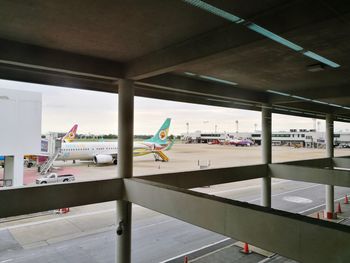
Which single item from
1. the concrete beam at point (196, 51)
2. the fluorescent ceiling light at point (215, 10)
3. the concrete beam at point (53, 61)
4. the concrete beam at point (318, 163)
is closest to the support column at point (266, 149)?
the concrete beam at point (318, 163)

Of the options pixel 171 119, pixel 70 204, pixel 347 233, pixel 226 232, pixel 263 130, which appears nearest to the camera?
pixel 347 233

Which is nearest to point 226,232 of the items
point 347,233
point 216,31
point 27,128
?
point 347,233

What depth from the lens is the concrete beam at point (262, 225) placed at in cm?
355

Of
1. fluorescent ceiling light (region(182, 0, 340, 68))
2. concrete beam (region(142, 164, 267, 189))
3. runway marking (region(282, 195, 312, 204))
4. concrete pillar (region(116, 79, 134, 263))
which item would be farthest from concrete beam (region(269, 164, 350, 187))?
runway marking (region(282, 195, 312, 204))

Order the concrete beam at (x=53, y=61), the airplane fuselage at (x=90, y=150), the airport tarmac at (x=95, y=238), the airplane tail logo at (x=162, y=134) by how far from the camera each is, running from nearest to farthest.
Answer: the concrete beam at (x=53, y=61), the airport tarmac at (x=95, y=238), the airplane fuselage at (x=90, y=150), the airplane tail logo at (x=162, y=134)

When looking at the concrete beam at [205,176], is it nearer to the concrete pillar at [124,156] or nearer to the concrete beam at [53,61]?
the concrete pillar at [124,156]

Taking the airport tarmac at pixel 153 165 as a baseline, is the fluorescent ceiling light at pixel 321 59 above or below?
above

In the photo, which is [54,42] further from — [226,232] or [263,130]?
[263,130]

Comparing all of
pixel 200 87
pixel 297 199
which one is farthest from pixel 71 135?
pixel 297 199

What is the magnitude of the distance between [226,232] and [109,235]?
352 inches

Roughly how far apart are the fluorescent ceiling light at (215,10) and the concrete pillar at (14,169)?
10302mm

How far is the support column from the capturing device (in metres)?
13.0

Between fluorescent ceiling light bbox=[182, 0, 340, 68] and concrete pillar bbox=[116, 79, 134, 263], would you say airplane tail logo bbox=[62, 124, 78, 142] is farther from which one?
fluorescent ceiling light bbox=[182, 0, 340, 68]

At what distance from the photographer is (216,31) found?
17.0 ft
